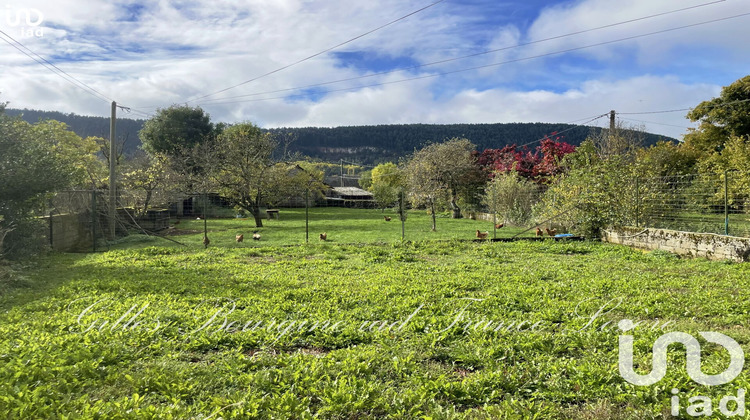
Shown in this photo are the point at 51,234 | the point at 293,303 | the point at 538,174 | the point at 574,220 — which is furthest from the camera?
the point at 538,174

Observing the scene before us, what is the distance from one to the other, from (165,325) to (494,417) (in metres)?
3.33

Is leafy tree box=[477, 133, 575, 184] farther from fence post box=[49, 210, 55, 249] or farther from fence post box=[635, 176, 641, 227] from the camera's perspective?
fence post box=[49, 210, 55, 249]

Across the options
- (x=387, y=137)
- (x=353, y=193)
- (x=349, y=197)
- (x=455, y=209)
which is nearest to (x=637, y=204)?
(x=455, y=209)

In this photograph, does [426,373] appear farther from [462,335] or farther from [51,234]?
[51,234]

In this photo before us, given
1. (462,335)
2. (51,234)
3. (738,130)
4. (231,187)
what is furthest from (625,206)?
(738,130)

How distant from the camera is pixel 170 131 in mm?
36812

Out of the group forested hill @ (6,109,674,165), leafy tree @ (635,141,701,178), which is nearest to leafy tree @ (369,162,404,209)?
leafy tree @ (635,141,701,178)

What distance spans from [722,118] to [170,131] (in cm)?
4121

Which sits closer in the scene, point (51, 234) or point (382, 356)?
point (382, 356)

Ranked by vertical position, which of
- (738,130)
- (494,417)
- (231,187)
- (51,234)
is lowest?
(494,417)

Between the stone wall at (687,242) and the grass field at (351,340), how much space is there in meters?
1.02

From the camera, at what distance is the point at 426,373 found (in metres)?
3.32

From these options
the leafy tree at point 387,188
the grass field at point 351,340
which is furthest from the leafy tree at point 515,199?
the leafy tree at point 387,188

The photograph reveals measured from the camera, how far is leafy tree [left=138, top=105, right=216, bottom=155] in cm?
3675
